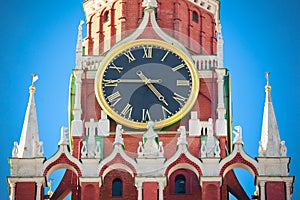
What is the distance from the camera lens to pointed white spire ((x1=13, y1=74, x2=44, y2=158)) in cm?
3709

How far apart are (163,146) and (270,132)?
2.38m

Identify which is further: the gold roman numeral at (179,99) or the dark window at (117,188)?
the gold roman numeral at (179,99)

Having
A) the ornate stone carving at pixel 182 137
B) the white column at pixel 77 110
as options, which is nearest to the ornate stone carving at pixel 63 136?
the white column at pixel 77 110

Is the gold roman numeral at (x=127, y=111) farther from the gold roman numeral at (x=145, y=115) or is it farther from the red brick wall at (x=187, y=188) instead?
the red brick wall at (x=187, y=188)

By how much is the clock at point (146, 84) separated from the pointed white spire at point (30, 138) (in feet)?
5.36

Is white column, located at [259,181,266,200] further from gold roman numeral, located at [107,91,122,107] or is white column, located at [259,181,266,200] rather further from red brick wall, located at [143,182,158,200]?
gold roman numeral, located at [107,91,122,107]

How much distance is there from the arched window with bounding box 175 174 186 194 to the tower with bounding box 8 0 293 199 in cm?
3

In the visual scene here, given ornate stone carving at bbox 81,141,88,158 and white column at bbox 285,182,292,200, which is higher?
ornate stone carving at bbox 81,141,88,158

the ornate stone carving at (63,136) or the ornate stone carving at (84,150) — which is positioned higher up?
the ornate stone carving at (63,136)

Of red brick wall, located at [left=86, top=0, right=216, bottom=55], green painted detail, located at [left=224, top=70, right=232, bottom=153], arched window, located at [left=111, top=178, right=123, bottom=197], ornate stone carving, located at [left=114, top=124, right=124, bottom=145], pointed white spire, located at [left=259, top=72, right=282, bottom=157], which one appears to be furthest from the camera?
red brick wall, located at [left=86, top=0, right=216, bottom=55]

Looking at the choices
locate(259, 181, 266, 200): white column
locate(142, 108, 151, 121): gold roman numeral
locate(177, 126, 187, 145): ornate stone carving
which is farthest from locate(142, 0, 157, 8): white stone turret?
locate(259, 181, 266, 200): white column

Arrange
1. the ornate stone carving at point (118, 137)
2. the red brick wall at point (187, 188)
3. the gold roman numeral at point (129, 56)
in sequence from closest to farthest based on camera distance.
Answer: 1. the ornate stone carving at point (118, 137)
2. the red brick wall at point (187, 188)
3. the gold roman numeral at point (129, 56)

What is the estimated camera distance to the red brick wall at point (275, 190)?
3644 cm

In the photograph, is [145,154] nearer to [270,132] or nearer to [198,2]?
[270,132]
